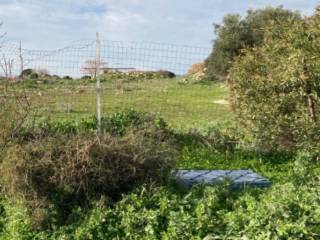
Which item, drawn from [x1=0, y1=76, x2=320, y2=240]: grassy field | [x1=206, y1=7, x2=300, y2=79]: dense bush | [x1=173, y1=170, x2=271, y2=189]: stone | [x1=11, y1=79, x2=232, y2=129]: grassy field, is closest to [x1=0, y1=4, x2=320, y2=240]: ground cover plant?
[x1=0, y1=76, x2=320, y2=240]: grassy field

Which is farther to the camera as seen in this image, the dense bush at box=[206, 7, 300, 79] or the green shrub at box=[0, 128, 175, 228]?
the dense bush at box=[206, 7, 300, 79]

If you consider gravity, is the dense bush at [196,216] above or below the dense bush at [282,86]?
below

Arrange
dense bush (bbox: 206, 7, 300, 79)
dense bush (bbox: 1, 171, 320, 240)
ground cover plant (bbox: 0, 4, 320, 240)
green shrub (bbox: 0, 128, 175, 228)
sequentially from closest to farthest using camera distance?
dense bush (bbox: 1, 171, 320, 240) → ground cover plant (bbox: 0, 4, 320, 240) → green shrub (bbox: 0, 128, 175, 228) → dense bush (bbox: 206, 7, 300, 79)

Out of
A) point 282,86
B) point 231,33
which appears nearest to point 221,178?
point 282,86

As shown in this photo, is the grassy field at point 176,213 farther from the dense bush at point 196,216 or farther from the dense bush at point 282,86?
the dense bush at point 282,86

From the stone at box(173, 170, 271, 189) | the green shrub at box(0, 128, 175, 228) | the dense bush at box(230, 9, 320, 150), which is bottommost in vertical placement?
the stone at box(173, 170, 271, 189)

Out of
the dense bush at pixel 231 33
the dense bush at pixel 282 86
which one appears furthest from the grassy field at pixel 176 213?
the dense bush at pixel 231 33

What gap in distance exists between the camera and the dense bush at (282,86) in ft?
32.8

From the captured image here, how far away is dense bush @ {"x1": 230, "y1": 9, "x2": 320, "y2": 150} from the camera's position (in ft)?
32.8

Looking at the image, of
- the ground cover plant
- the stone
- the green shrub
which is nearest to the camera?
the ground cover plant

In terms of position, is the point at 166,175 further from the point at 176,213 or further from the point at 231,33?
the point at 231,33

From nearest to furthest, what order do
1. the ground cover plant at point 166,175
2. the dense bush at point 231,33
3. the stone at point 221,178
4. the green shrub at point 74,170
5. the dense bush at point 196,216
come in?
1. the dense bush at point 196,216
2. the ground cover plant at point 166,175
3. the green shrub at point 74,170
4. the stone at point 221,178
5. the dense bush at point 231,33

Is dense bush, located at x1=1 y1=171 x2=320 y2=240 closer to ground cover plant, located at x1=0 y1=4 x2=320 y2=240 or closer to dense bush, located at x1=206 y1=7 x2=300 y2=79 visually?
ground cover plant, located at x1=0 y1=4 x2=320 y2=240

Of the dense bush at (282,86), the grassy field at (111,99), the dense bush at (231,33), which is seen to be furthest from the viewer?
the dense bush at (231,33)
